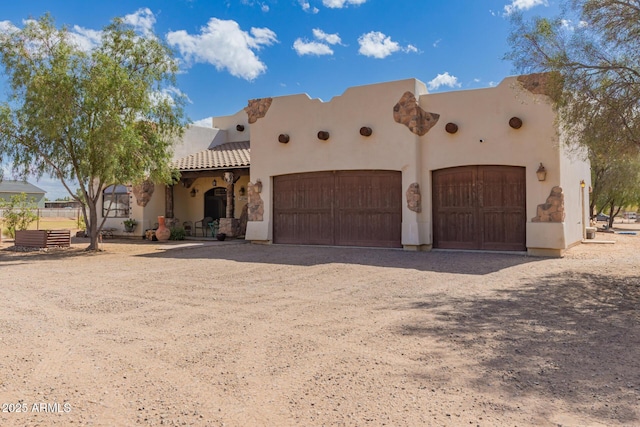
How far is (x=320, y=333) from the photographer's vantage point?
17.2 feet

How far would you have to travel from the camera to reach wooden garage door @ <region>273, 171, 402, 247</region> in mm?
13953

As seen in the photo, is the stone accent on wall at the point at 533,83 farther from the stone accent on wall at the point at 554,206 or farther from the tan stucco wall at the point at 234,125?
the tan stucco wall at the point at 234,125

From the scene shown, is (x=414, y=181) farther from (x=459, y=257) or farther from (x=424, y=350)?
(x=424, y=350)

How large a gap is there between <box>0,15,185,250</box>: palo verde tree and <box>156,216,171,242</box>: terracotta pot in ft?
13.5

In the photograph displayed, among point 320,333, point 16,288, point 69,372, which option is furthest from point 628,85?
point 16,288

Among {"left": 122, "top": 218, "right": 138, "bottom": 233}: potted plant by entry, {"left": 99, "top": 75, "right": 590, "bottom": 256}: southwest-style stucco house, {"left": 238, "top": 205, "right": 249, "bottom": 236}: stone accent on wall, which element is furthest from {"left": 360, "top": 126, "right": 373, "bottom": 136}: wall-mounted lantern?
{"left": 122, "top": 218, "right": 138, "bottom": 233}: potted plant by entry

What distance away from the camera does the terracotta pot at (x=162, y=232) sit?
18.7 metres

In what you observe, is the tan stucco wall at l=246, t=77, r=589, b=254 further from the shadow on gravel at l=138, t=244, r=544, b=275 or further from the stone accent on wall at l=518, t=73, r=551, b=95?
the shadow on gravel at l=138, t=244, r=544, b=275

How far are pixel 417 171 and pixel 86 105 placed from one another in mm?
9575

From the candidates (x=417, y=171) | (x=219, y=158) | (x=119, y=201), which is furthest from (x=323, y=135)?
(x=119, y=201)

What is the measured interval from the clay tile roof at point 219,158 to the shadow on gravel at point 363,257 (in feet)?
15.5

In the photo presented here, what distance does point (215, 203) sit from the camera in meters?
21.3

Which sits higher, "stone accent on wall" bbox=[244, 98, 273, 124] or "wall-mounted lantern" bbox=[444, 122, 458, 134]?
"stone accent on wall" bbox=[244, 98, 273, 124]

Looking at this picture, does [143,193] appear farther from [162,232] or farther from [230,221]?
[230,221]
